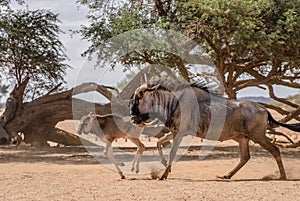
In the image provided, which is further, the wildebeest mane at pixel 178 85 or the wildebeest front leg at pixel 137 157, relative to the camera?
the wildebeest front leg at pixel 137 157

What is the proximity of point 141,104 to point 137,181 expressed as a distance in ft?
5.04

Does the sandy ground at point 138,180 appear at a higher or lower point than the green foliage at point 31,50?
lower

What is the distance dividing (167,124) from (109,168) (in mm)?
3255

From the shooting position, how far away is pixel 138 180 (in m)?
11.0

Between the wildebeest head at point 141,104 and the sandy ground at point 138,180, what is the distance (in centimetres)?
125

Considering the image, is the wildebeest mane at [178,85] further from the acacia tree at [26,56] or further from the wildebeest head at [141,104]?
the acacia tree at [26,56]

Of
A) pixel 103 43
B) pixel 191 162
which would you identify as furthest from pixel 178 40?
pixel 191 162

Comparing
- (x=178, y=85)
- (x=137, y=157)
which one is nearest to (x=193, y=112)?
(x=178, y=85)

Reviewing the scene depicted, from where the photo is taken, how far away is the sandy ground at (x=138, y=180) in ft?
28.2

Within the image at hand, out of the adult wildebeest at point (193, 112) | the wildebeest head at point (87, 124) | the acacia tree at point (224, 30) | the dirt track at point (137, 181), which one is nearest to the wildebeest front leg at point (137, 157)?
the dirt track at point (137, 181)

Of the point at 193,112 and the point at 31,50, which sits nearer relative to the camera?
the point at 193,112

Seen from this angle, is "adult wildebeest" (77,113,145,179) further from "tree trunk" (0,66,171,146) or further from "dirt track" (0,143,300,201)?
"tree trunk" (0,66,171,146)

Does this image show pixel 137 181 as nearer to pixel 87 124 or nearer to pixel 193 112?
pixel 193 112

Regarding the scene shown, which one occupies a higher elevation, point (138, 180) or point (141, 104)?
point (141, 104)
